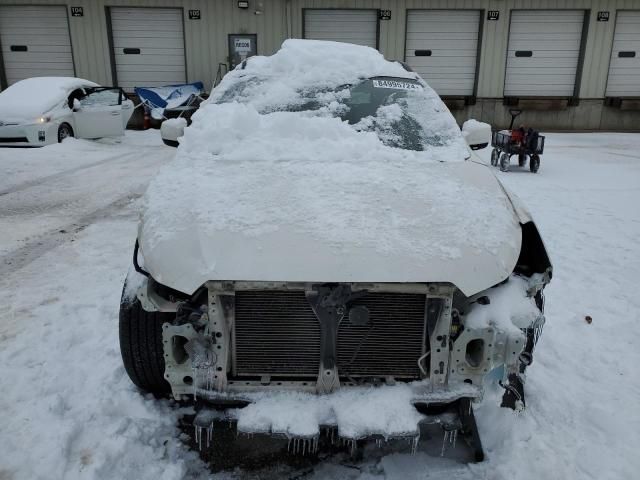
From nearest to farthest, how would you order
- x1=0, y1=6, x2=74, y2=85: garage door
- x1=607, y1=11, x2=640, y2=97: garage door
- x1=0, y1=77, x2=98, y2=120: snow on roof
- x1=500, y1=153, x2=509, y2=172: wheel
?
x1=500, y1=153, x2=509, y2=172: wheel
x1=0, y1=77, x2=98, y2=120: snow on roof
x1=0, y1=6, x2=74, y2=85: garage door
x1=607, y1=11, x2=640, y2=97: garage door

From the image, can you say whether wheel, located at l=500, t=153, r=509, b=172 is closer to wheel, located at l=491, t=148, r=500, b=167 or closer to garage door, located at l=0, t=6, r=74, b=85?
wheel, located at l=491, t=148, r=500, b=167

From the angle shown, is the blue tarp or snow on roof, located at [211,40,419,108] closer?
snow on roof, located at [211,40,419,108]

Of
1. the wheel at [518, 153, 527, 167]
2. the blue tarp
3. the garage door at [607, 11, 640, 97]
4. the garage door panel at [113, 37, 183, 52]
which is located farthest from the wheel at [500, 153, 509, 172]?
the garage door panel at [113, 37, 183, 52]

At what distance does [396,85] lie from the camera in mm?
4082

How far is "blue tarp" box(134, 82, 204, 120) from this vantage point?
15.6m

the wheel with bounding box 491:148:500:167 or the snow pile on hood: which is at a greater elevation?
the snow pile on hood

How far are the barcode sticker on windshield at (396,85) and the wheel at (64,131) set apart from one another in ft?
32.5

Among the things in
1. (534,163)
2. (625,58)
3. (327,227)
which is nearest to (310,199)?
(327,227)

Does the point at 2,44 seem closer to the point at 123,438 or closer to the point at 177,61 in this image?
the point at 177,61

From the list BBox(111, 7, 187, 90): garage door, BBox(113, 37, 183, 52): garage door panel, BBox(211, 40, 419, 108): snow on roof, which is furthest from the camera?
BBox(113, 37, 183, 52): garage door panel

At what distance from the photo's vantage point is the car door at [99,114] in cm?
1227

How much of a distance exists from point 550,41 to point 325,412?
18.4 metres

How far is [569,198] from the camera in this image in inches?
316

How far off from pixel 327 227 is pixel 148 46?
1681 centimetres
